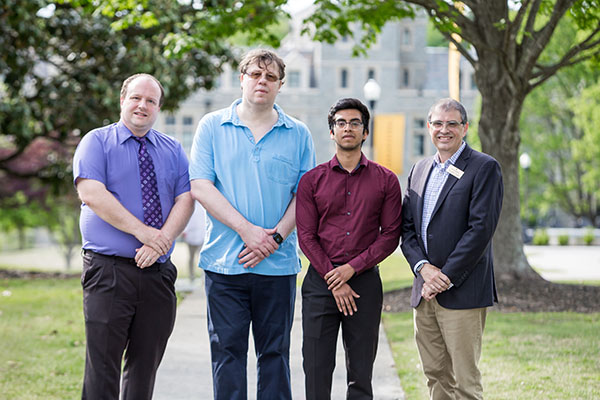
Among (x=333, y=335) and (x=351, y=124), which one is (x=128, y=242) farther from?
(x=351, y=124)

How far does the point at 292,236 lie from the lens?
14.4 ft

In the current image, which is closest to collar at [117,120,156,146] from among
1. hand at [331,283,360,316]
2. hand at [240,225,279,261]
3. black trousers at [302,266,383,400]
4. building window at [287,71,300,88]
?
hand at [240,225,279,261]

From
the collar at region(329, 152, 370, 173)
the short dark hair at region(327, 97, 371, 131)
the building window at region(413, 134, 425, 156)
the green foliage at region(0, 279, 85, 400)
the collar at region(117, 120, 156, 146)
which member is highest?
the building window at region(413, 134, 425, 156)

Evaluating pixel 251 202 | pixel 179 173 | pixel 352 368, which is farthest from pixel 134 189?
pixel 352 368

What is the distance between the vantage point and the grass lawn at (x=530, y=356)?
559 centimetres

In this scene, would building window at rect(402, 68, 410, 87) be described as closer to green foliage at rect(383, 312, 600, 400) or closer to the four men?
green foliage at rect(383, 312, 600, 400)

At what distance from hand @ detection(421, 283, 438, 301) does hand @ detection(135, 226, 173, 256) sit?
5.15 feet

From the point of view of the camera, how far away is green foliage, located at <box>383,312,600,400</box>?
5.59 meters

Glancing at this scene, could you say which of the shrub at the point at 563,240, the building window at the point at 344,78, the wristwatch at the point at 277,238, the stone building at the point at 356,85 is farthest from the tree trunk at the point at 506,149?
the building window at the point at 344,78

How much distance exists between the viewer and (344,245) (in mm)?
4113

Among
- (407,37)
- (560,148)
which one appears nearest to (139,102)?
(560,148)

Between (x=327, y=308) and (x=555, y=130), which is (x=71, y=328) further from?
(x=555, y=130)

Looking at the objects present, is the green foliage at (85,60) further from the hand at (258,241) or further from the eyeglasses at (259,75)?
the hand at (258,241)

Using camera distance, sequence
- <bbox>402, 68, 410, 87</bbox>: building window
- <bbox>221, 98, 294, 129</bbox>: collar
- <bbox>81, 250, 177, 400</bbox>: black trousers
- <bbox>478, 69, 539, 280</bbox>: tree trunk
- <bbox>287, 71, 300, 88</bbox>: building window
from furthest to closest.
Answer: <bbox>402, 68, 410, 87</bbox>: building window, <bbox>287, 71, 300, 88</bbox>: building window, <bbox>478, 69, 539, 280</bbox>: tree trunk, <bbox>221, 98, 294, 129</bbox>: collar, <bbox>81, 250, 177, 400</bbox>: black trousers
